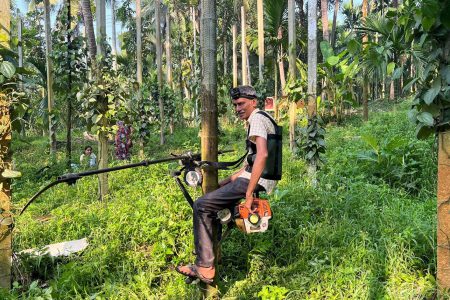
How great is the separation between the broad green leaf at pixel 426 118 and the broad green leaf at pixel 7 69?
3294 millimetres

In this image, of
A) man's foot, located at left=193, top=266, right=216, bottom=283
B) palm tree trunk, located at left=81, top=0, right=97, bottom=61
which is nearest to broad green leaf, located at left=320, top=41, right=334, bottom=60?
palm tree trunk, located at left=81, top=0, right=97, bottom=61

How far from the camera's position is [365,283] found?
334 centimetres

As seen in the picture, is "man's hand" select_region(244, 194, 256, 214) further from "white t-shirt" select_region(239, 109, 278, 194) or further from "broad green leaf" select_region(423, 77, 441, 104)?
"broad green leaf" select_region(423, 77, 441, 104)

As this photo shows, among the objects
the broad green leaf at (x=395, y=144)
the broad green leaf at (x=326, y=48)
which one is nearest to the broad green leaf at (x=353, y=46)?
the broad green leaf at (x=395, y=144)

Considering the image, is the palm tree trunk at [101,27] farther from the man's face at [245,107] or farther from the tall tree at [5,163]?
the man's face at [245,107]

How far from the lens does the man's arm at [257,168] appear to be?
2.94m

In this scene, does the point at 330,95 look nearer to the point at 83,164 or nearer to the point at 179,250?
the point at 83,164

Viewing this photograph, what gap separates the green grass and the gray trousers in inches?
18.5

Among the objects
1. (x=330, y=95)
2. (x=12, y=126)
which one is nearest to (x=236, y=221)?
(x=12, y=126)

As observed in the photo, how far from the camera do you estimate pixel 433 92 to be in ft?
9.52

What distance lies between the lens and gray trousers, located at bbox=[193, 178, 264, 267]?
122 inches

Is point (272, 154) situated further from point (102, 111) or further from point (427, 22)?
point (102, 111)

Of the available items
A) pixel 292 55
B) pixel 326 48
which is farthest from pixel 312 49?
pixel 326 48

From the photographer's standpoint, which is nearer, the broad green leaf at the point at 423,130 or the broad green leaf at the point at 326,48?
the broad green leaf at the point at 423,130
